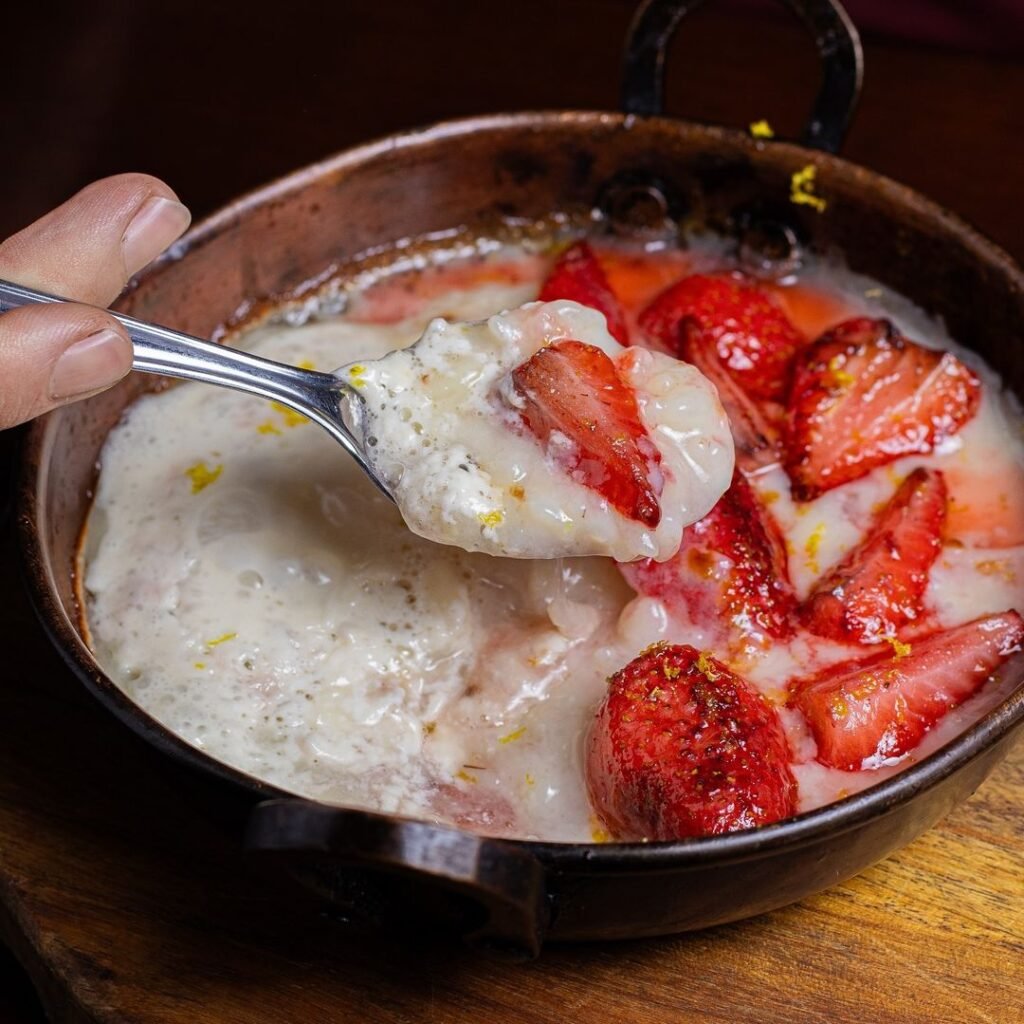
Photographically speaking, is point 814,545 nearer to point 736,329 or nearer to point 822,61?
point 736,329

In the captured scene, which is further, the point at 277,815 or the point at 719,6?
the point at 719,6

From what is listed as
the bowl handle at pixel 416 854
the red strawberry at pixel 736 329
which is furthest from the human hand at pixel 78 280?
the red strawberry at pixel 736 329

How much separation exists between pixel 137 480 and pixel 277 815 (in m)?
0.66

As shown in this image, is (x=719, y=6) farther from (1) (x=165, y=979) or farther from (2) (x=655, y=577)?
(1) (x=165, y=979)

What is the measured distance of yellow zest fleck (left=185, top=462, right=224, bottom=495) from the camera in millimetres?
1538

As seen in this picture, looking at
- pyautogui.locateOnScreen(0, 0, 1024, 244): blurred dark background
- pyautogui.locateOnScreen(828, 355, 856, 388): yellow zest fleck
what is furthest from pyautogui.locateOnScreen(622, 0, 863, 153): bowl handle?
pyautogui.locateOnScreen(0, 0, 1024, 244): blurred dark background

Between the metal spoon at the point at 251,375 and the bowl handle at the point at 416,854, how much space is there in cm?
44

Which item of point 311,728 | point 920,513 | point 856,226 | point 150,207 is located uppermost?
point 150,207

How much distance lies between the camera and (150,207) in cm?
143

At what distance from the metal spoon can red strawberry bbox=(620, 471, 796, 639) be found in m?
0.30

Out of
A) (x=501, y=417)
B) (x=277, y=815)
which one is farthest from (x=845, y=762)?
(x=277, y=815)

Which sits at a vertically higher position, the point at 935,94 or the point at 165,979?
the point at 935,94

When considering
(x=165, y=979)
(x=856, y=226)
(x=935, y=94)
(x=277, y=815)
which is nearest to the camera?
(x=277, y=815)

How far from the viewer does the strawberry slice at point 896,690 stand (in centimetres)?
133
